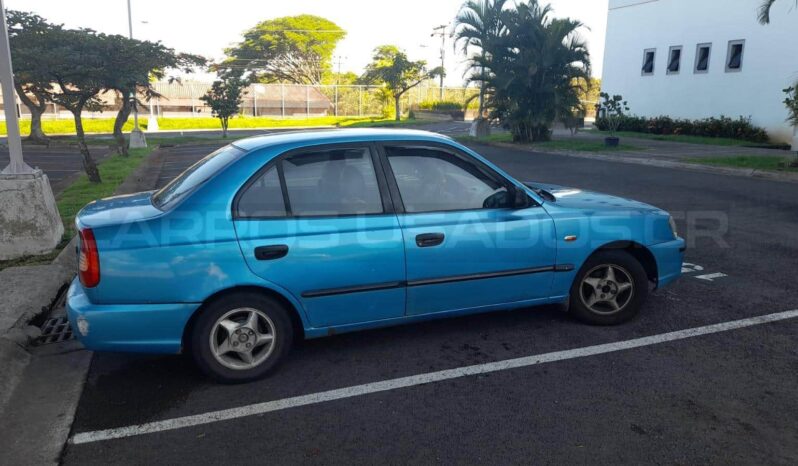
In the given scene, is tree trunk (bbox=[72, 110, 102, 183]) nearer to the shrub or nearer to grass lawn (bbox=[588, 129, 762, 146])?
grass lawn (bbox=[588, 129, 762, 146])

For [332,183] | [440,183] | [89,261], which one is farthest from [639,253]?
[89,261]

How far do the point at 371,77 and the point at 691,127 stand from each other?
28.9 metres

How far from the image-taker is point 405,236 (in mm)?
4008

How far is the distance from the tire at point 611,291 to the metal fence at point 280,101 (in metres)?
38.3

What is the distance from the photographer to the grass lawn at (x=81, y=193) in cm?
650

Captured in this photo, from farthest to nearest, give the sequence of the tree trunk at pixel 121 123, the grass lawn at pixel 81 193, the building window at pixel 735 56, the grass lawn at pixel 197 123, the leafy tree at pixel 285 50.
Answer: the leafy tree at pixel 285 50 < the grass lawn at pixel 197 123 < the building window at pixel 735 56 < the tree trunk at pixel 121 123 < the grass lawn at pixel 81 193

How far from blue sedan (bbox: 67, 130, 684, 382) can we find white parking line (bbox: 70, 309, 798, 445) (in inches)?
13.3

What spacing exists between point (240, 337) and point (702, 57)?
27298 mm

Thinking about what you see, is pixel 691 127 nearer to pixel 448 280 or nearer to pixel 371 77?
pixel 448 280

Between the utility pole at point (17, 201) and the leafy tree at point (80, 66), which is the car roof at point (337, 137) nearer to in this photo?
the utility pole at point (17, 201)

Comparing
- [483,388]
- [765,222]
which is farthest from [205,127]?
[483,388]

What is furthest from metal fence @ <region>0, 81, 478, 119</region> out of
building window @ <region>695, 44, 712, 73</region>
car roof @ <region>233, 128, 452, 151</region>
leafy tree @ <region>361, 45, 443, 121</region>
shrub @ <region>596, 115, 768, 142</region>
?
car roof @ <region>233, 128, 452, 151</region>

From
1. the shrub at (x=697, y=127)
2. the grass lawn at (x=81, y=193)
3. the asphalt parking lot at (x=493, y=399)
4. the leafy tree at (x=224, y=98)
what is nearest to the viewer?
the asphalt parking lot at (x=493, y=399)

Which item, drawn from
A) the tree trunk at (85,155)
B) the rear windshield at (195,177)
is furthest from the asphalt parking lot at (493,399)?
the tree trunk at (85,155)
